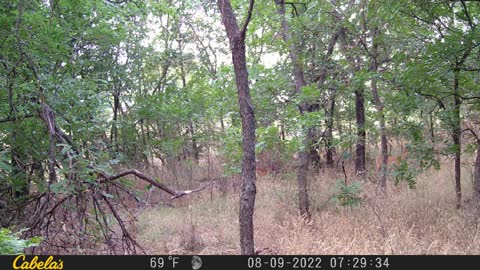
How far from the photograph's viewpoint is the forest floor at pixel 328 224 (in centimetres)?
466

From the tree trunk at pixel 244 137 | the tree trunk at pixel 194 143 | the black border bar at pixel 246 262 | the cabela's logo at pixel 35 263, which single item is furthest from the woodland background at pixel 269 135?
the tree trunk at pixel 194 143

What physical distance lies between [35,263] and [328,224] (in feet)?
13.9

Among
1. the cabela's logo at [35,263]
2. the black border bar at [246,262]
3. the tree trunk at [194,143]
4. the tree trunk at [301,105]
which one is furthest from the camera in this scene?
the tree trunk at [194,143]

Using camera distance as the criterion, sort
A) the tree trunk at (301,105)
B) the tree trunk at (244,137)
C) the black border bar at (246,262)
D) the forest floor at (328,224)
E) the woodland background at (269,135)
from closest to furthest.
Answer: the black border bar at (246,262) < the tree trunk at (244,137) < the woodland background at (269,135) < the forest floor at (328,224) < the tree trunk at (301,105)

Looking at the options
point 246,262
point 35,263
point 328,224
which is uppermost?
point 35,263

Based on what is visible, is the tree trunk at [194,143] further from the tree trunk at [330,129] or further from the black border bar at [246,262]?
the black border bar at [246,262]

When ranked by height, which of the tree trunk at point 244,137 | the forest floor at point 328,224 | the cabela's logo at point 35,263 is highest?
the tree trunk at point 244,137

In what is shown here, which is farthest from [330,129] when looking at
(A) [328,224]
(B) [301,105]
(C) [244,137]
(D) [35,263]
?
(D) [35,263]

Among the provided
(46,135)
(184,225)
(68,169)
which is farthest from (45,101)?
(184,225)

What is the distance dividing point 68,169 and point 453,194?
21.8 ft

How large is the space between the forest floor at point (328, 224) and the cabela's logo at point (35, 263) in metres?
2.43

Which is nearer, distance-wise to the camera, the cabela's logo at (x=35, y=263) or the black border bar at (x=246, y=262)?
→ the cabela's logo at (x=35, y=263)

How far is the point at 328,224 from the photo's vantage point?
226 inches

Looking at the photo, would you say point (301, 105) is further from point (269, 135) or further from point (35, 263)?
point (35, 263)
